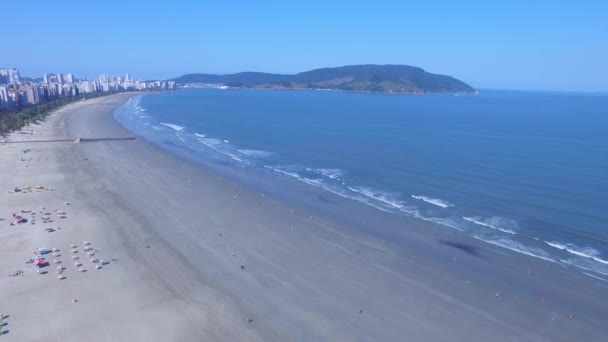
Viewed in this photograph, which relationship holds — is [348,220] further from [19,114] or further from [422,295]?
[19,114]

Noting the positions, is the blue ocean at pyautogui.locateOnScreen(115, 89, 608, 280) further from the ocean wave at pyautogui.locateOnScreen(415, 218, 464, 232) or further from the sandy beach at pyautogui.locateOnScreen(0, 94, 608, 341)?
the sandy beach at pyautogui.locateOnScreen(0, 94, 608, 341)

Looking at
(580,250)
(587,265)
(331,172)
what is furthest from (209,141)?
(587,265)

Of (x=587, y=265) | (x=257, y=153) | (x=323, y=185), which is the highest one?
(x=587, y=265)

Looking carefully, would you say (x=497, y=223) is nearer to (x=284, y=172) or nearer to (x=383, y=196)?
(x=383, y=196)

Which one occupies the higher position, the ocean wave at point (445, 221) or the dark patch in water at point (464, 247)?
the ocean wave at point (445, 221)

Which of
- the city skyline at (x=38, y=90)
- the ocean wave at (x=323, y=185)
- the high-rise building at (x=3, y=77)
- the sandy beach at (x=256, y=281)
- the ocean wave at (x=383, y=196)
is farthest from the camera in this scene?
the high-rise building at (x=3, y=77)

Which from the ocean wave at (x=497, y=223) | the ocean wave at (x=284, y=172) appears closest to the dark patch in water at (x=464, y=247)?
the ocean wave at (x=497, y=223)

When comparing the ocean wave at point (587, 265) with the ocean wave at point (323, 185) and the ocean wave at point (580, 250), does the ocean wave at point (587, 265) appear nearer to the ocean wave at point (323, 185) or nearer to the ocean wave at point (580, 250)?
the ocean wave at point (580, 250)
